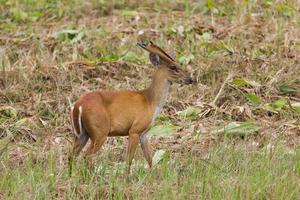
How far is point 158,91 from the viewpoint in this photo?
381 inches

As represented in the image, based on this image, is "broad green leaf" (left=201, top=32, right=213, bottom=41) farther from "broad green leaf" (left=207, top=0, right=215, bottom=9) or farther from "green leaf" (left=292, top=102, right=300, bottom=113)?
"green leaf" (left=292, top=102, right=300, bottom=113)

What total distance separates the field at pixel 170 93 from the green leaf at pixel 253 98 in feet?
0.12

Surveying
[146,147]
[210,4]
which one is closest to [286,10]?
[210,4]

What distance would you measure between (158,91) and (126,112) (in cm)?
52

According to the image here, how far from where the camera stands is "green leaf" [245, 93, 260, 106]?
37.0ft

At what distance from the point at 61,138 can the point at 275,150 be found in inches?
98.9

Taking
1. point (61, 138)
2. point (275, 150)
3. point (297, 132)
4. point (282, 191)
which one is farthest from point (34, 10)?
point (282, 191)

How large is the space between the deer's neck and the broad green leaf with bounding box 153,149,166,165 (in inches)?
15.8

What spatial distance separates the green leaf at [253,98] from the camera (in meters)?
11.3

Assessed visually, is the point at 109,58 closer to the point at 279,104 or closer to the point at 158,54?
the point at 279,104

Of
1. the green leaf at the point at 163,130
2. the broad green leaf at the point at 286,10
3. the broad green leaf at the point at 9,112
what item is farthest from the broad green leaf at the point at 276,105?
the broad green leaf at the point at 286,10

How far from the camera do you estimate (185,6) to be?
15016 millimetres

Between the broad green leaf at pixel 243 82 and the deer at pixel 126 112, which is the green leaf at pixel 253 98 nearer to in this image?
the broad green leaf at pixel 243 82

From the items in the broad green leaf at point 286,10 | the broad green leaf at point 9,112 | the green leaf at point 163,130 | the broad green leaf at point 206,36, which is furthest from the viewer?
the broad green leaf at point 286,10
